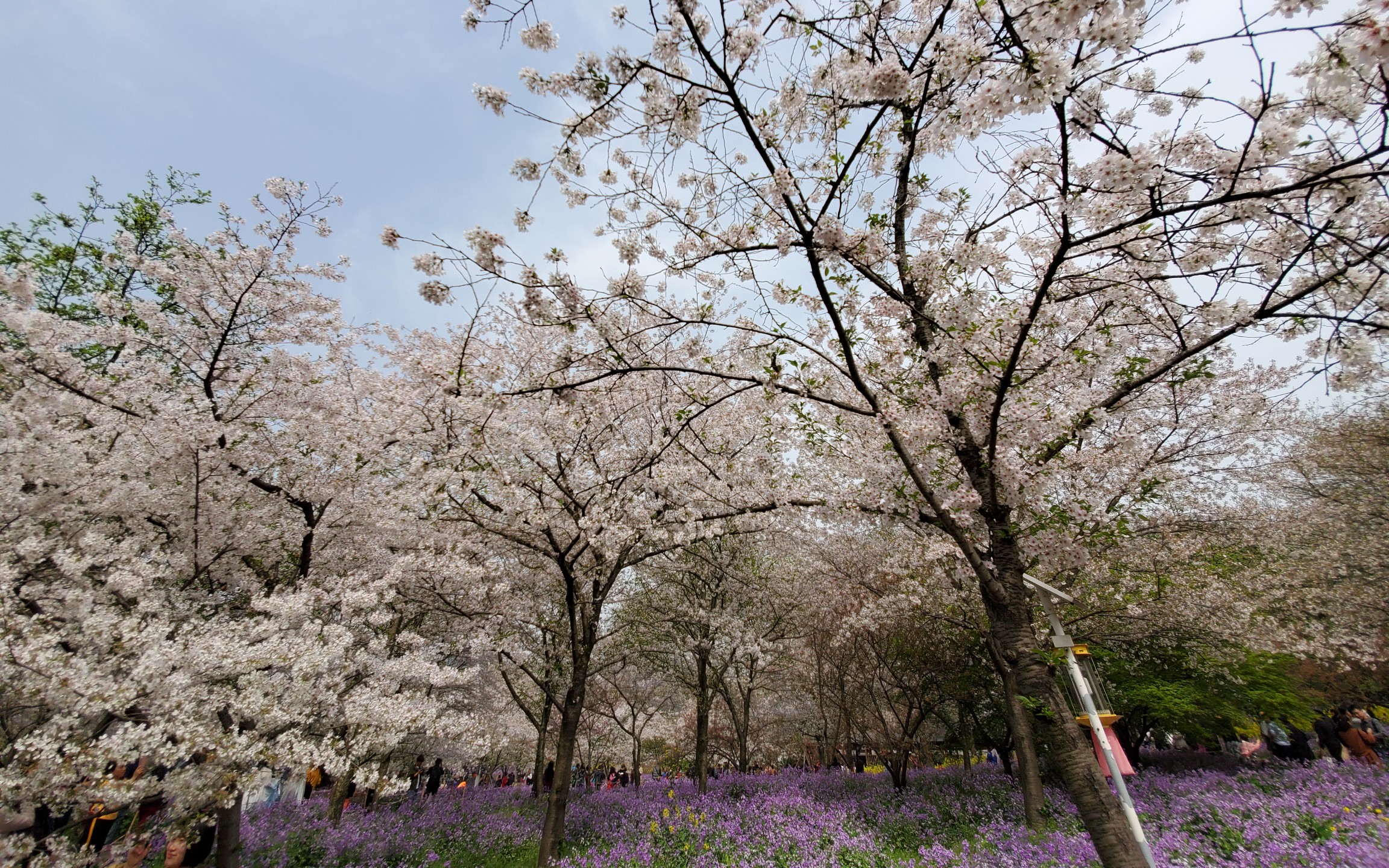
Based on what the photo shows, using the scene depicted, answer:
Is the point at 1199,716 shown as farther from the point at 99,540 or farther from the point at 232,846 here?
the point at 99,540

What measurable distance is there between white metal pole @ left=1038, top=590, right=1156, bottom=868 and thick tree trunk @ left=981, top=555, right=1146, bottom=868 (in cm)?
17

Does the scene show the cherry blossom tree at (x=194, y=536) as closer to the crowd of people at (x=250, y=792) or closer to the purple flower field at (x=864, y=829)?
the crowd of people at (x=250, y=792)

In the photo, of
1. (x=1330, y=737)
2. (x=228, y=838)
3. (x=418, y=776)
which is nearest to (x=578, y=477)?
(x=228, y=838)

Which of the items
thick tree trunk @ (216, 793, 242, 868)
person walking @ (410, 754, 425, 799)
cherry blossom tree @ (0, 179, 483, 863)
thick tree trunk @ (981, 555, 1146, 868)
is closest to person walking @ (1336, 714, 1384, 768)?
thick tree trunk @ (981, 555, 1146, 868)

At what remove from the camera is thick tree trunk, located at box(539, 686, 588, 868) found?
8328 millimetres

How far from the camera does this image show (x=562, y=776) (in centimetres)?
873

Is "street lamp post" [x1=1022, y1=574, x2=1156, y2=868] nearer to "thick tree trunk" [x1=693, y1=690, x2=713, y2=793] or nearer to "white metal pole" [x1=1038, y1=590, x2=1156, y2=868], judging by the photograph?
"white metal pole" [x1=1038, y1=590, x2=1156, y2=868]

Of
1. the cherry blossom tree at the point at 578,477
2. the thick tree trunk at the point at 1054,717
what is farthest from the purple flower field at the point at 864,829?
the thick tree trunk at the point at 1054,717

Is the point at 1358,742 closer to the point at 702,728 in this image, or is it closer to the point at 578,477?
the point at 702,728

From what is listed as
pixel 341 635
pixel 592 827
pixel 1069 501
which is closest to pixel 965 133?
pixel 1069 501

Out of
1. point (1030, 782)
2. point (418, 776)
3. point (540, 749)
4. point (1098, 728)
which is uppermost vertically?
point (1098, 728)

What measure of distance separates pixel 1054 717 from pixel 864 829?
24.4 ft

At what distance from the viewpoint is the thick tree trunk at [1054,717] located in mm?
3924

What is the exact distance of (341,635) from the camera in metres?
6.63
